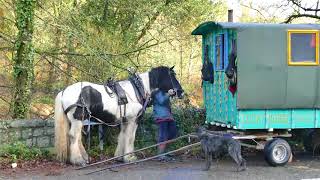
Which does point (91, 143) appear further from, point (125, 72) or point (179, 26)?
point (179, 26)

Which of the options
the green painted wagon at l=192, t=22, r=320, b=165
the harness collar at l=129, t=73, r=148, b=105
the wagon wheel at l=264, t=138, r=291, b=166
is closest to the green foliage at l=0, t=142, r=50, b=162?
the harness collar at l=129, t=73, r=148, b=105

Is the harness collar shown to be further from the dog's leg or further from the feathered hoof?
the dog's leg

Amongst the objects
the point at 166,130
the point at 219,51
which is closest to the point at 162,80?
the point at 166,130

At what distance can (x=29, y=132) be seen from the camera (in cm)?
1105

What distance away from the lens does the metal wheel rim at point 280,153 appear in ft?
33.5

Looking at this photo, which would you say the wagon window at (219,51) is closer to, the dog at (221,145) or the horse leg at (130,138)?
the dog at (221,145)

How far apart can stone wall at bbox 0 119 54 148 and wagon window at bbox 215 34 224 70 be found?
380 cm

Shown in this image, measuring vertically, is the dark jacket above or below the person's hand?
below

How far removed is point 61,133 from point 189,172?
2561mm

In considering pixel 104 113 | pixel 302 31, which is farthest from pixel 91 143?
pixel 302 31

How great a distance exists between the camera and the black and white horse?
1005cm

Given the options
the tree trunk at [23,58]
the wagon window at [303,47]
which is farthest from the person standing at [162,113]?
the tree trunk at [23,58]

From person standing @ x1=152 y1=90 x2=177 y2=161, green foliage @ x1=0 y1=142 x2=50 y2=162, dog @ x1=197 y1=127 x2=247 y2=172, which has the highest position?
person standing @ x1=152 y1=90 x2=177 y2=161

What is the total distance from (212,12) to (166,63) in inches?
111
